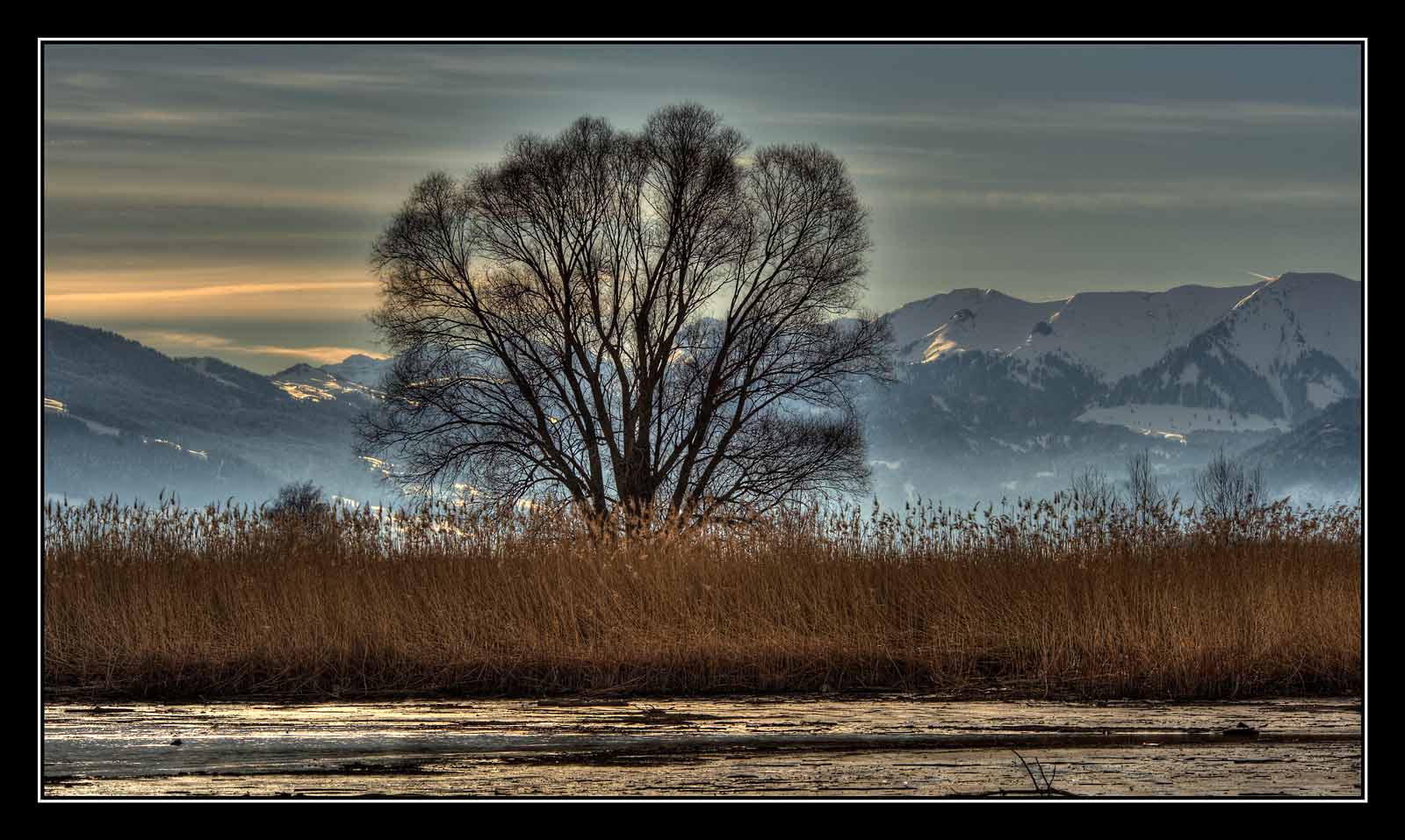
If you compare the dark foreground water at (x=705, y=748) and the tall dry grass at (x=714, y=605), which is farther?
the tall dry grass at (x=714, y=605)

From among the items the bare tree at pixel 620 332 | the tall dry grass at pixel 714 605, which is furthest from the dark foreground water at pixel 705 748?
the bare tree at pixel 620 332

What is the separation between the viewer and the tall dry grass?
13.5m

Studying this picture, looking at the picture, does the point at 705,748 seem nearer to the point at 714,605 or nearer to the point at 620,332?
the point at 714,605

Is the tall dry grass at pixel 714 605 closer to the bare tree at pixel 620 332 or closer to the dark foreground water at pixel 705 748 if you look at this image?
the dark foreground water at pixel 705 748

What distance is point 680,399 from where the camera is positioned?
100ft

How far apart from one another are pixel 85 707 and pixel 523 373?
18412mm

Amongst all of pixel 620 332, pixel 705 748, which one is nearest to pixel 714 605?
pixel 705 748

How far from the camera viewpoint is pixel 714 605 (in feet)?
46.9

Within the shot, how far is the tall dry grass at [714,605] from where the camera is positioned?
44.3 ft

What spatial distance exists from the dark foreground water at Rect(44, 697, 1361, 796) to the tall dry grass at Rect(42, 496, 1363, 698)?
38.7 inches

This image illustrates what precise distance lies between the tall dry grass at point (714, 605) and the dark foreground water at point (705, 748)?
0.98 m

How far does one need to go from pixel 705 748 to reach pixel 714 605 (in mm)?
4262
